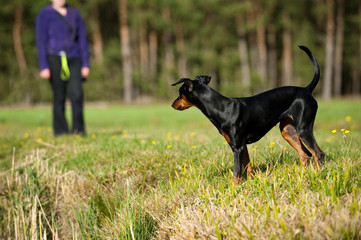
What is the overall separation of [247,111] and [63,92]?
495 cm

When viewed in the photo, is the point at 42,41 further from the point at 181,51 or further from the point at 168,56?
the point at 168,56

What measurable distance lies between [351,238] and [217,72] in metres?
34.5

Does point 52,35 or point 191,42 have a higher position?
point 191,42

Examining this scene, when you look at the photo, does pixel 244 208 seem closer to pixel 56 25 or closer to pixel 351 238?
pixel 351 238

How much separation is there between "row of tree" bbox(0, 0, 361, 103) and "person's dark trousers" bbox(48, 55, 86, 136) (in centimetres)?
1944

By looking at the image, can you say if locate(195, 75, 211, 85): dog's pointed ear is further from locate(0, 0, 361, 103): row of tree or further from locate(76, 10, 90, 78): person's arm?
locate(0, 0, 361, 103): row of tree

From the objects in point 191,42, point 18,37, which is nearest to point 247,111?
point 18,37

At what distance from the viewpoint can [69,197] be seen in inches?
165

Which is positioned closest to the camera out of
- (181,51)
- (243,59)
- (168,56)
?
(243,59)

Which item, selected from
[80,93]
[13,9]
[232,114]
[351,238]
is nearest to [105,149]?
[80,93]

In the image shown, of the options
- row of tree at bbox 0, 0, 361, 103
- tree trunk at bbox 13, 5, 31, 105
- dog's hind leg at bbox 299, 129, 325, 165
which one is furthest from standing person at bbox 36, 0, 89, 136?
tree trunk at bbox 13, 5, 31, 105

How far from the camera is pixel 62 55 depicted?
6.50 m

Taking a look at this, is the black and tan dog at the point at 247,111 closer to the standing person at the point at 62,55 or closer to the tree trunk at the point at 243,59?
the standing person at the point at 62,55

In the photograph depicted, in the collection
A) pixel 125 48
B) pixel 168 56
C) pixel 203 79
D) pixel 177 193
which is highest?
pixel 125 48
